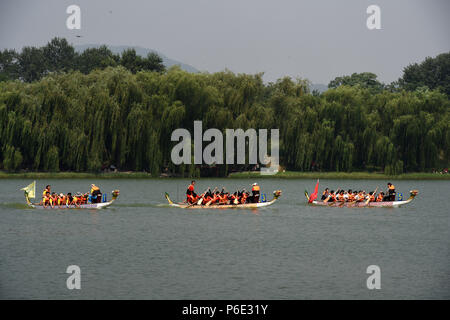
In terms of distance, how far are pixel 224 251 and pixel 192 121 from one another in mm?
32609

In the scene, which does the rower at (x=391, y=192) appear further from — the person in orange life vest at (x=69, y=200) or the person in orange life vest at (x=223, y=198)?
the person in orange life vest at (x=69, y=200)

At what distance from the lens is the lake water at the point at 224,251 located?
19.9 meters

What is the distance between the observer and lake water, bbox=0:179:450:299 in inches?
783

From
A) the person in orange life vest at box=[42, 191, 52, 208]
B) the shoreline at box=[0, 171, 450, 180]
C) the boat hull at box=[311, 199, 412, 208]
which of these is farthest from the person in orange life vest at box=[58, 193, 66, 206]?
the shoreline at box=[0, 171, 450, 180]

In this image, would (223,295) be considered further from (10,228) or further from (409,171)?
(409,171)

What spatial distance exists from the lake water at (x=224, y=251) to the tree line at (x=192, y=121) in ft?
37.9

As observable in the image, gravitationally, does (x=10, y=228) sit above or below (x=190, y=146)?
below

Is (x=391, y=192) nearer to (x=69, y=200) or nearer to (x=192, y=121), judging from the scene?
(x=69, y=200)

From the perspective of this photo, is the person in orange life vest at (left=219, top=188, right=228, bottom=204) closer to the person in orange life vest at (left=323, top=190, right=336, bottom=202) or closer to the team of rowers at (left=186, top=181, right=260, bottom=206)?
the team of rowers at (left=186, top=181, right=260, bottom=206)

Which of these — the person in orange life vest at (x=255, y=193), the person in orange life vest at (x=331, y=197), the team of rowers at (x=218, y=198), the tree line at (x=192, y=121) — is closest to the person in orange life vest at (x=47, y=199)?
the team of rowers at (x=218, y=198)

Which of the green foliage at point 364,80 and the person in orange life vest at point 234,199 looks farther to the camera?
the green foliage at point 364,80

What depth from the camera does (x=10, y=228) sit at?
31812mm
